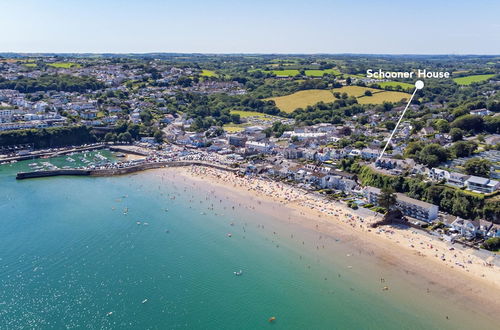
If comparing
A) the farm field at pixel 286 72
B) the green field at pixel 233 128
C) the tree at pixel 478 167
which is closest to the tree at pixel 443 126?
the tree at pixel 478 167

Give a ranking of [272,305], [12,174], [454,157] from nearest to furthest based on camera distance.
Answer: [272,305] < [454,157] < [12,174]

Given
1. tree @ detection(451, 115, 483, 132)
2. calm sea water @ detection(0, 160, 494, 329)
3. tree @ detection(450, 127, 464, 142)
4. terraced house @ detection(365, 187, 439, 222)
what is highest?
tree @ detection(451, 115, 483, 132)

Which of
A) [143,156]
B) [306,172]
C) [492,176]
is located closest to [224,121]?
[143,156]

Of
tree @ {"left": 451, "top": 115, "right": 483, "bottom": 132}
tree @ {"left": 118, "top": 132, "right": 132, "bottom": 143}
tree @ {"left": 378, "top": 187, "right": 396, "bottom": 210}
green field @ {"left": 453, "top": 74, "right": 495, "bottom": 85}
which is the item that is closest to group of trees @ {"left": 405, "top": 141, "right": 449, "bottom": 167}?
tree @ {"left": 378, "top": 187, "right": 396, "bottom": 210}

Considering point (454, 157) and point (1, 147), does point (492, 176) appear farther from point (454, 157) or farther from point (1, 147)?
point (1, 147)

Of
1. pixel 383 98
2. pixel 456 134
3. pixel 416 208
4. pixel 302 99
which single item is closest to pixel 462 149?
pixel 456 134

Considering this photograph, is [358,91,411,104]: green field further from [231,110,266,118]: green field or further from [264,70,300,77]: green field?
[264,70,300,77]: green field
